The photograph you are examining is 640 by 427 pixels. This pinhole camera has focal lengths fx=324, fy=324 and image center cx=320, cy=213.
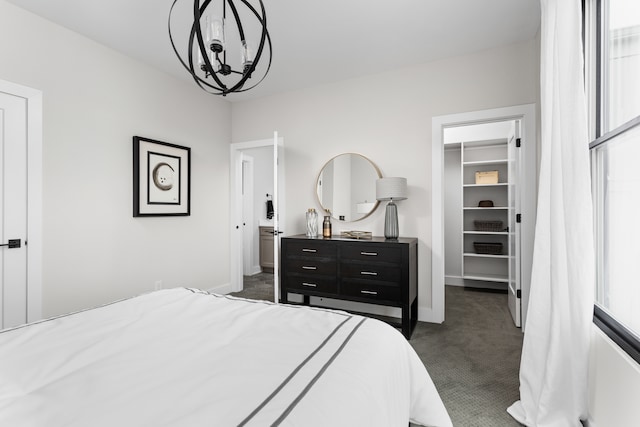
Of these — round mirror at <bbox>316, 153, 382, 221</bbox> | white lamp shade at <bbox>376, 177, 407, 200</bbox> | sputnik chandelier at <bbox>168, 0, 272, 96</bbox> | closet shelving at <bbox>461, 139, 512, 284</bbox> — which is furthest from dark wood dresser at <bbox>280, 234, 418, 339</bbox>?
closet shelving at <bbox>461, 139, 512, 284</bbox>

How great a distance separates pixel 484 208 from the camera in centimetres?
462

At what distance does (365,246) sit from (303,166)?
145 cm

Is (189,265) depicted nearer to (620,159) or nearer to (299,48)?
(299,48)

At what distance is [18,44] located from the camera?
95.7 inches

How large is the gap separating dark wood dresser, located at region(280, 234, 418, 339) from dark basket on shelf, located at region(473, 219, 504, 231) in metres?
1.97

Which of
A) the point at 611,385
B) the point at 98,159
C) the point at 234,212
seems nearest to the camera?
the point at 611,385

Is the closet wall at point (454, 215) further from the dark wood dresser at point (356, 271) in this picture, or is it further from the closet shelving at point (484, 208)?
the dark wood dresser at point (356, 271)

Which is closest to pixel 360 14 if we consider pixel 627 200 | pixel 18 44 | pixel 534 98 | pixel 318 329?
pixel 534 98

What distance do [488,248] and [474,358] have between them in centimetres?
248

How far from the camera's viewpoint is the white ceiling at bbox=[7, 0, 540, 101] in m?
2.42

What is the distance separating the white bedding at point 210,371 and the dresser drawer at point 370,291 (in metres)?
1.48

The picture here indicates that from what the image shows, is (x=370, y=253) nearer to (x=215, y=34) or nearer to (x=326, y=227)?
(x=326, y=227)

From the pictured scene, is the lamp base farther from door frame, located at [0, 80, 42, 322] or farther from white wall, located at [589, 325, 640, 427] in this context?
door frame, located at [0, 80, 42, 322]

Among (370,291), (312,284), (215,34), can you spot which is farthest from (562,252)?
(312,284)
